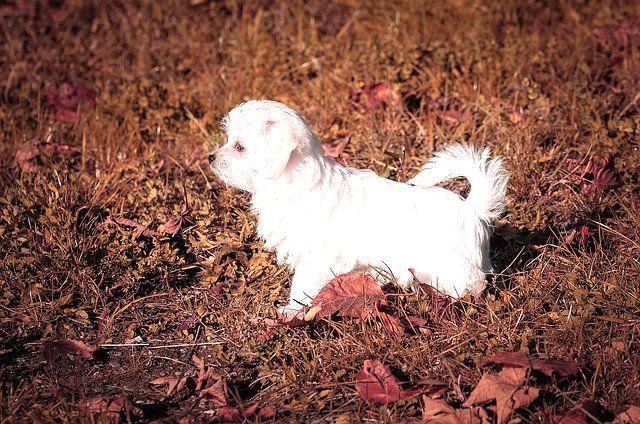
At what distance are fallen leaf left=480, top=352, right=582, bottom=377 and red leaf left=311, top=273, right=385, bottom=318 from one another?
0.62m

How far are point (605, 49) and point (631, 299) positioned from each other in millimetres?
3225

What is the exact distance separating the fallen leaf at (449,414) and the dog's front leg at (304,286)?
95 cm

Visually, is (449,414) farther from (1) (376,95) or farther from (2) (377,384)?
(1) (376,95)

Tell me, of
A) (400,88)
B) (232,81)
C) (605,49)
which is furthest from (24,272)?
(605,49)

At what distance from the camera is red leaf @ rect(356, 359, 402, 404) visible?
2.91 m

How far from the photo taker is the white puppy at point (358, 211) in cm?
337

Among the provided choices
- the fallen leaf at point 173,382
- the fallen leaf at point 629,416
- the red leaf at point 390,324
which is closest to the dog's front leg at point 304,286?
the red leaf at point 390,324

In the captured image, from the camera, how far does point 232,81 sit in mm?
5539

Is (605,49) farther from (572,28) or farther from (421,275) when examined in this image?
(421,275)

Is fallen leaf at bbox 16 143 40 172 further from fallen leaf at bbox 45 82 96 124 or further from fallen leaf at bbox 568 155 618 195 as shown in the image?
fallen leaf at bbox 568 155 618 195

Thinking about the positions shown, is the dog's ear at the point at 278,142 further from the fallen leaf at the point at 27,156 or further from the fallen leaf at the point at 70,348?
the fallen leaf at the point at 27,156

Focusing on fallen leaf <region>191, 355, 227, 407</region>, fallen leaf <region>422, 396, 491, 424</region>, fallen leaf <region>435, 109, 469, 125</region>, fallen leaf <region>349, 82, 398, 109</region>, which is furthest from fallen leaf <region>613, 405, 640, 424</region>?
fallen leaf <region>349, 82, 398, 109</region>

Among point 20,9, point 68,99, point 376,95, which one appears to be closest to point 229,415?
point 376,95

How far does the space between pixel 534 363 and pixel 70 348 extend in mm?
2180
